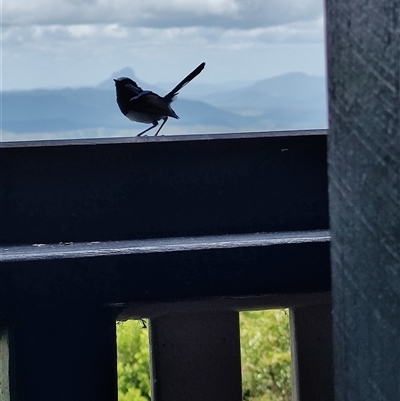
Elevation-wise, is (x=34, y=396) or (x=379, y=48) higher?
(x=379, y=48)

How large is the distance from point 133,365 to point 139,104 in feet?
5.66

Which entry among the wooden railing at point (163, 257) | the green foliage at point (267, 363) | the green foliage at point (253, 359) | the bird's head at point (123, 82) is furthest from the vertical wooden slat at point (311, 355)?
the bird's head at point (123, 82)

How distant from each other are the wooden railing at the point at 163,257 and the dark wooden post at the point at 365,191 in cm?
15

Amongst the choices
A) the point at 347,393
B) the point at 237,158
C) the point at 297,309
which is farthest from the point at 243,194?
the point at 347,393

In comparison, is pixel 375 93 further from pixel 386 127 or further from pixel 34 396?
pixel 34 396

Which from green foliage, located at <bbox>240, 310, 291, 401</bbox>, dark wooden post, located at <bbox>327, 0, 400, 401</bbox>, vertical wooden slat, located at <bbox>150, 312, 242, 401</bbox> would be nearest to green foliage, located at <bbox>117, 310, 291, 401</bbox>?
green foliage, located at <bbox>240, 310, 291, 401</bbox>

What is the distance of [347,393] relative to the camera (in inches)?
24.2

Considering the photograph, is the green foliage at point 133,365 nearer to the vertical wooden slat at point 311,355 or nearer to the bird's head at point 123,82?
the vertical wooden slat at point 311,355

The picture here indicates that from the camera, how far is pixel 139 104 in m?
3.06

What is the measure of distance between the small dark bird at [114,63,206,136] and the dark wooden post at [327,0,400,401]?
236 centimetres

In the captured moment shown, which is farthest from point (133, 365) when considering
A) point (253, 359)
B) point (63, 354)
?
point (63, 354)

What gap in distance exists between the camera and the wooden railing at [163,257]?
2.37ft

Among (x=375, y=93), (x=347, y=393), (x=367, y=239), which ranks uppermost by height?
(x=375, y=93)

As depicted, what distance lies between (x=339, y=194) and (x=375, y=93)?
9cm
